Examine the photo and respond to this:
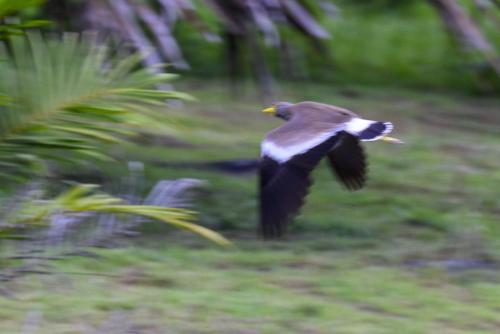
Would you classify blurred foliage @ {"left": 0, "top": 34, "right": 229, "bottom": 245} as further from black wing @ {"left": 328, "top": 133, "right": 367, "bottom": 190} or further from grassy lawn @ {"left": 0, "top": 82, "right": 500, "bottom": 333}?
black wing @ {"left": 328, "top": 133, "right": 367, "bottom": 190}

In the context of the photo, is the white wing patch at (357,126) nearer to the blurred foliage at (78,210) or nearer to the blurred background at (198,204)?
the blurred background at (198,204)

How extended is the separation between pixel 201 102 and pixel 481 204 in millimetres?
3821

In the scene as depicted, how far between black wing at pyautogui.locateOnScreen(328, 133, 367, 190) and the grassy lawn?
0.46 m

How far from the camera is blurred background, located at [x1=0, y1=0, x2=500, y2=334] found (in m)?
3.75

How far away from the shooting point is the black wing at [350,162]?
527 cm

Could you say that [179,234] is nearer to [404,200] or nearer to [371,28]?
[404,200]

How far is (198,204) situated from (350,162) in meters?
1.49

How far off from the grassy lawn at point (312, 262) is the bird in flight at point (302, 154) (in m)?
0.49

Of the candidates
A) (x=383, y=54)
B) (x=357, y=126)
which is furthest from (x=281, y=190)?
(x=383, y=54)

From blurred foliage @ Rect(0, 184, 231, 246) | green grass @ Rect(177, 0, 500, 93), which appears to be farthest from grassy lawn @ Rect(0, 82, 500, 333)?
green grass @ Rect(177, 0, 500, 93)

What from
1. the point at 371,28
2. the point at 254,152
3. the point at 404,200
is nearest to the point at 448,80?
the point at 371,28

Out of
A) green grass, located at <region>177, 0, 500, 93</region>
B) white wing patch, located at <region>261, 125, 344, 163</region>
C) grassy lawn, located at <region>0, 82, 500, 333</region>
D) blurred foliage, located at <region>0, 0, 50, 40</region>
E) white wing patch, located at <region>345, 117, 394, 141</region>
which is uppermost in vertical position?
blurred foliage, located at <region>0, 0, 50, 40</region>

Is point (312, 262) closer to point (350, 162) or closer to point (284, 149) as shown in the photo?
point (350, 162)

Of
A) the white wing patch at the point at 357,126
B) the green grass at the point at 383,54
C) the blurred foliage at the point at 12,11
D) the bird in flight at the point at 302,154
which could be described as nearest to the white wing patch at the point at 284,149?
the bird in flight at the point at 302,154
